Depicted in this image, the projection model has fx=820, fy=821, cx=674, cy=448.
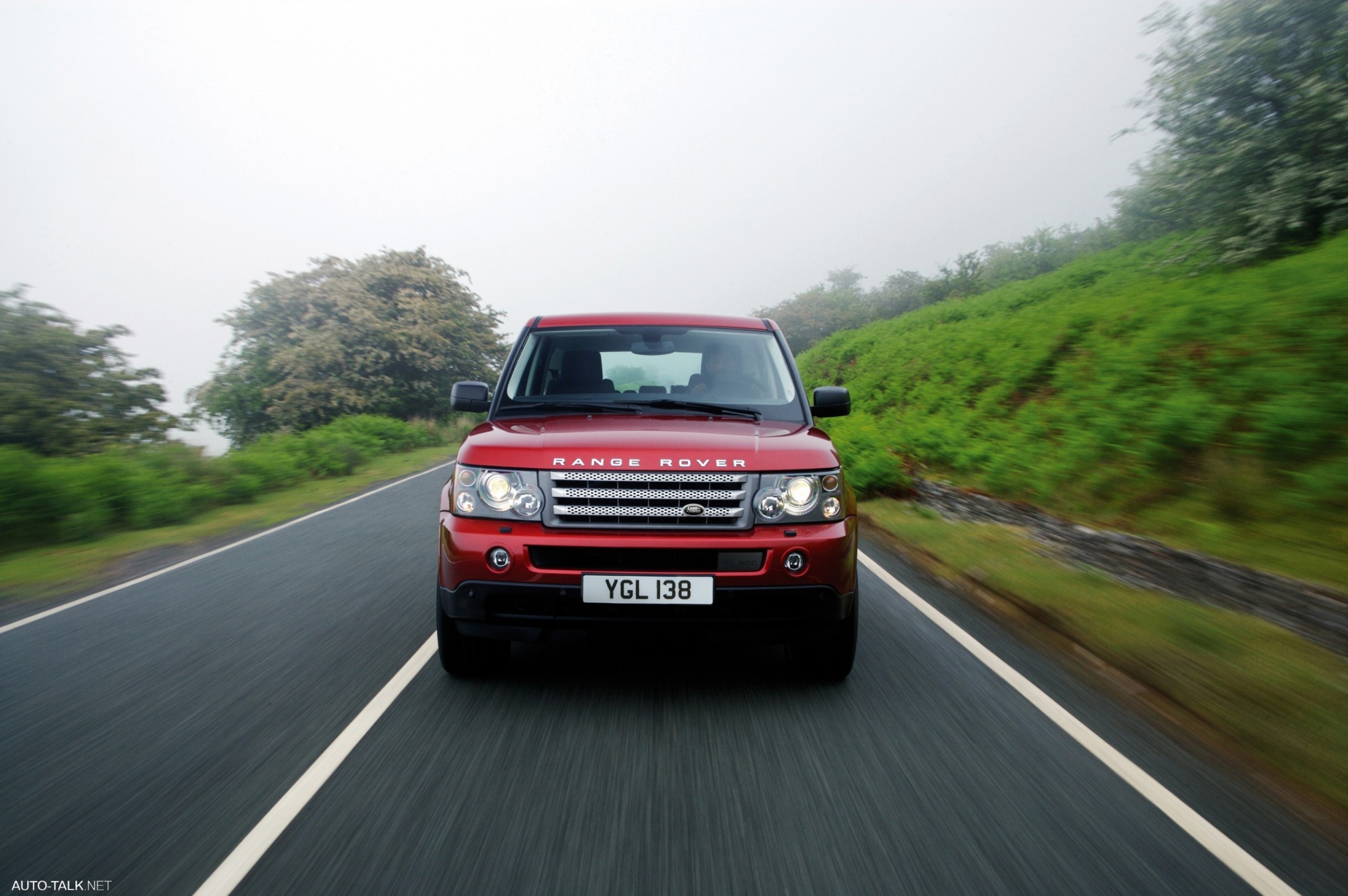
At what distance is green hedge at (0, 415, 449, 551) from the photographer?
30.3 feet

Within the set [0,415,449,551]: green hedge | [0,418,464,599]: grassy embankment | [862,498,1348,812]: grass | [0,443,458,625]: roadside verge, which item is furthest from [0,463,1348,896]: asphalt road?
[0,415,449,551]: green hedge

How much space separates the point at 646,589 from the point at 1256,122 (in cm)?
1645

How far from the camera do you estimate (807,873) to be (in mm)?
2514

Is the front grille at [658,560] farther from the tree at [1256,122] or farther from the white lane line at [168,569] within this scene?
the tree at [1256,122]

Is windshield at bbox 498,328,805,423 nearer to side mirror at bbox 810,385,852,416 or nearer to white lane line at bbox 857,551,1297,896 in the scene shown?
side mirror at bbox 810,385,852,416

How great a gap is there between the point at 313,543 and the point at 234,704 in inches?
205

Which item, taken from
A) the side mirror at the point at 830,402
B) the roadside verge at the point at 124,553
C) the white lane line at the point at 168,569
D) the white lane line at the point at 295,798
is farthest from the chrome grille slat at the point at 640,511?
the roadside verge at the point at 124,553

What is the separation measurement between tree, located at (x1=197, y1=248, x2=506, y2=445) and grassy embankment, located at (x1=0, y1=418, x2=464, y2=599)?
16263mm

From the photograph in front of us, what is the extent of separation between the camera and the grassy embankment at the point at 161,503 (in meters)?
8.09

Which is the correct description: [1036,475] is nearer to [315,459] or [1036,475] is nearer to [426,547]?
[426,547]

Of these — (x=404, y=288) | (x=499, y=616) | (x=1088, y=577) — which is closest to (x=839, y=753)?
(x=499, y=616)

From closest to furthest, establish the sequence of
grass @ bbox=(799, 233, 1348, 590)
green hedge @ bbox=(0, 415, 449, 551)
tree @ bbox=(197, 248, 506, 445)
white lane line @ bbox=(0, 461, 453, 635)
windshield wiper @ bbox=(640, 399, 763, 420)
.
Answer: windshield wiper @ bbox=(640, 399, 763, 420) → white lane line @ bbox=(0, 461, 453, 635) → grass @ bbox=(799, 233, 1348, 590) → green hedge @ bbox=(0, 415, 449, 551) → tree @ bbox=(197, 248, 506, 445)

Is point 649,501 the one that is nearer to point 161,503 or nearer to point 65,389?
point 161,503

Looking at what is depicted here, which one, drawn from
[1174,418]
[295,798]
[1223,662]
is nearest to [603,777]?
[295,798]
